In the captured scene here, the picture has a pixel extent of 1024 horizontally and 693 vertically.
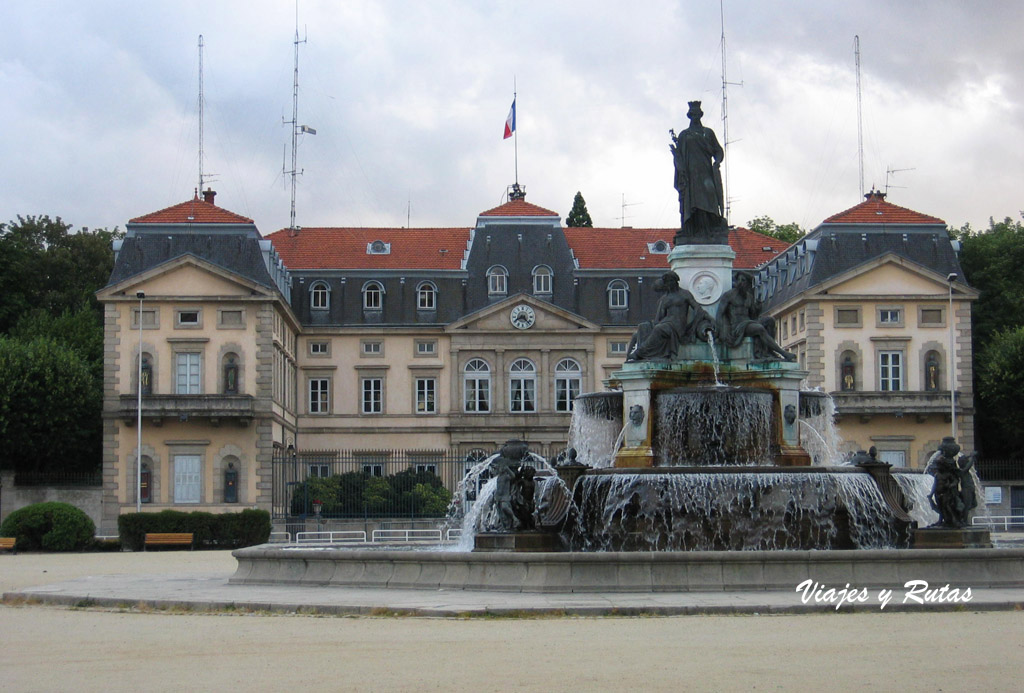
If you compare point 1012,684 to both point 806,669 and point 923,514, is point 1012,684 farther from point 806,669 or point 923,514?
point 923,514

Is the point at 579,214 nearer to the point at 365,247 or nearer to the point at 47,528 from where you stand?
the point at 365,247

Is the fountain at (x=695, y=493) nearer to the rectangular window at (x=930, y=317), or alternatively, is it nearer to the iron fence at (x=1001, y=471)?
the iron fence at (x=1001, y=471)

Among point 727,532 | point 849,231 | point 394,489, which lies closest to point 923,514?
point 727,532

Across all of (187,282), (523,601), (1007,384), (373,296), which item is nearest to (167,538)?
(187,282)

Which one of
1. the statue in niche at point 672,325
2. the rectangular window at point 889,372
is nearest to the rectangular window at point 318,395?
the rectangular window at point 889,372

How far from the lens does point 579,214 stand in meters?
102

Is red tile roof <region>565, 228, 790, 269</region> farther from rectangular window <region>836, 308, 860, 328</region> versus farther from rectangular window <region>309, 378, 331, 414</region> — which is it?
rectangular window <region>309, 378, 331, 414</region>

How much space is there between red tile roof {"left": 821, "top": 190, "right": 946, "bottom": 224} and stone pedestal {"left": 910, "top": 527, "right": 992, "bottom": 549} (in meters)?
46.2

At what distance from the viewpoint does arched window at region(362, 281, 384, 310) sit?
254 feet

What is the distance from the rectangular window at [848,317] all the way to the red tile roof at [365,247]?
65.0ft

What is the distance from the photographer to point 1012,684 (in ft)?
41.8

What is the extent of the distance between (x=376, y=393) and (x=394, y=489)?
19.3 metres

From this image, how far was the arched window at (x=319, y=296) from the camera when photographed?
77688mm

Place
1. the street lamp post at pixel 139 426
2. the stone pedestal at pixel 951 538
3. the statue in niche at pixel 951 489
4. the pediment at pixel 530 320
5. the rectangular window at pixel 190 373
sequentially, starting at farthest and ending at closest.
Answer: the pediment at pixel 530 320, the rectangular window at pixel 190 373, the street lamp post at pixel 139 426, the statue in niche at pixel 951 489, the stone pedestal at pixel 951 538
